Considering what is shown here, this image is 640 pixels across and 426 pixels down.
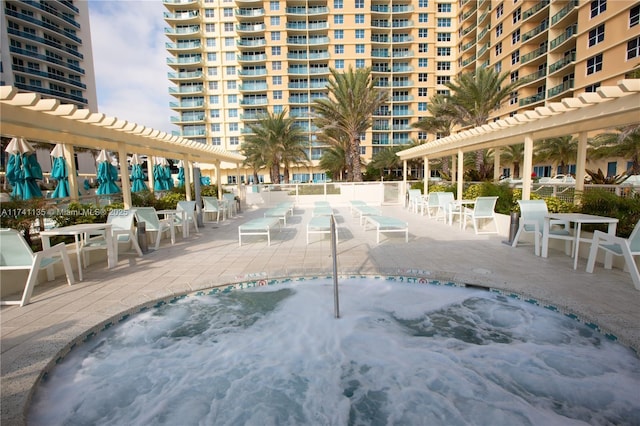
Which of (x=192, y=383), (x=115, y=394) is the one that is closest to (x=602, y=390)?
(x=192, y=383)

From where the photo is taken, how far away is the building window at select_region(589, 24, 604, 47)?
82.3 ft

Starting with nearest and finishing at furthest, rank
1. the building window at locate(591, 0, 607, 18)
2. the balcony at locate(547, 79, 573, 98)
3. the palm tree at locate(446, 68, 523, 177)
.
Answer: the palm tree at locate(446, 68, 523, 177) → the building window at locate(591, 0, 607, 18) → the balcony at locate(547, 79, 573, 98)

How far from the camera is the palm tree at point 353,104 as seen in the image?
63.2 feet

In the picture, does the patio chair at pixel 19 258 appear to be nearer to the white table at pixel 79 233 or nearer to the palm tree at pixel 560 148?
the white table at pixel 79 233

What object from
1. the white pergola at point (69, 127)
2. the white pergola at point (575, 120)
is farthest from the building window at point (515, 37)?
the white pergola at point (69, 127)

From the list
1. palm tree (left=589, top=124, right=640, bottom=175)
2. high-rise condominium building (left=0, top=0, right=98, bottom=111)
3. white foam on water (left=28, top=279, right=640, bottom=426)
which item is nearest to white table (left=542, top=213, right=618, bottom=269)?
white foam on water (left=28, top=279, right=640, bottom=426)

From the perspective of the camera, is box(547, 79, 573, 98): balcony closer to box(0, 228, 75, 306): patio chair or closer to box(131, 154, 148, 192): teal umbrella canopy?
box(131, 154, 148, 192): teal umbrella canopy

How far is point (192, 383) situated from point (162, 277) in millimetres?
2466

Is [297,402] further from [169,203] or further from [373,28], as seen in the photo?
[373,28]

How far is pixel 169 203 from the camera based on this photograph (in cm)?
1062

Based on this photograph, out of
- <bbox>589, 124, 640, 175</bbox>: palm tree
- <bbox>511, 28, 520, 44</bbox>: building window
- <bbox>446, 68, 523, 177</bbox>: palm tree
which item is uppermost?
<bbox>511, 28, 520, 44</bbox>: building window

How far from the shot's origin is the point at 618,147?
1986cm

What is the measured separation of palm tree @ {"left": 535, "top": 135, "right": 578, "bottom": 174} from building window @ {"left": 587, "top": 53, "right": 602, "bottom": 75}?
589 cm

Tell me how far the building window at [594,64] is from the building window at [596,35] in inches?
44.8
